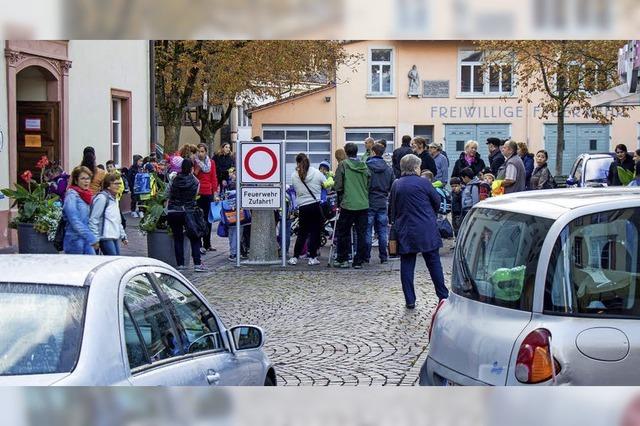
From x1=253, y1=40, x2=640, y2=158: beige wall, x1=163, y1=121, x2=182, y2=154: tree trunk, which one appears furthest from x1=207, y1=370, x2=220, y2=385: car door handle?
x1=253, y1=40, x2=640, y2=158: beige wall

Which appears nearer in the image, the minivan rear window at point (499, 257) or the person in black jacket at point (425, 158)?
the minivan rear window at point (499, 257)

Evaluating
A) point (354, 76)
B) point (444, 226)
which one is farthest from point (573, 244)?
point (354, 76)

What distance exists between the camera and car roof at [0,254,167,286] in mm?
4152

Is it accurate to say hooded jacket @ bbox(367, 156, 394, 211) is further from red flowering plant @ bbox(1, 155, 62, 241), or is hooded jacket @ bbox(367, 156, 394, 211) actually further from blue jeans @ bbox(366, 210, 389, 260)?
red flowering plant @ bbox(1, 155, 62, 241)

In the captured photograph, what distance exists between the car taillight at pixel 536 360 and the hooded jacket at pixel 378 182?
10.6 metres

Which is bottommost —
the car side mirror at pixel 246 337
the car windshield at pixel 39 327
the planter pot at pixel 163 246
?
the planter pot at pixel 163 246

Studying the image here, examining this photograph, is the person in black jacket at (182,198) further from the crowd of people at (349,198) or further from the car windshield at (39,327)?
the car windshield at (39,327)

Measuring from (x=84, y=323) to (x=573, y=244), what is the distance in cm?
231

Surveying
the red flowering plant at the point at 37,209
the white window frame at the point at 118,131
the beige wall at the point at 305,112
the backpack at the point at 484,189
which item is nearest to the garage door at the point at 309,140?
the beige wall at the point at 305,112

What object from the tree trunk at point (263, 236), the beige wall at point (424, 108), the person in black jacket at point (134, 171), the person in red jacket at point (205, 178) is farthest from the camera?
the beige wall at point (424, 108)

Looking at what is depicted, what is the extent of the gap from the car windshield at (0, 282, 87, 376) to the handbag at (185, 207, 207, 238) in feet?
33.8

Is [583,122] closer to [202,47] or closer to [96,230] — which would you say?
[202,47]

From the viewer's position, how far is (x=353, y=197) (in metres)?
14.9

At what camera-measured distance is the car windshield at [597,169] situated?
20.8m
